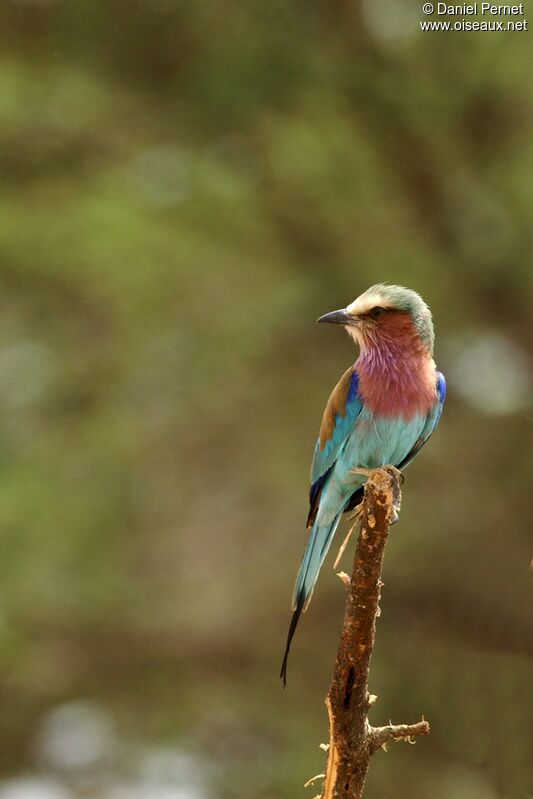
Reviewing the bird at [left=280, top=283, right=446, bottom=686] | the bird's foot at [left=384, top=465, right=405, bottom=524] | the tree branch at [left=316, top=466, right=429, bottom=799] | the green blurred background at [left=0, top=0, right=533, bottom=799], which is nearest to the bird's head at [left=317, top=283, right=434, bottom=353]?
the bird at [left=280, top=283, right=446, bottom=686]

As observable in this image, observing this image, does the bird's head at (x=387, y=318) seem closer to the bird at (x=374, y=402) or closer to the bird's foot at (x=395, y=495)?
the bird at (x=374, y=402)

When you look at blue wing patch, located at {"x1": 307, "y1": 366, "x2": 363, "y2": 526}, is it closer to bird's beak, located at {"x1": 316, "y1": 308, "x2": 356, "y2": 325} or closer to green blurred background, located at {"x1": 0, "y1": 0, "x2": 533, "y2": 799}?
bird's beak, located at {"x1": 316, "y1": 308, "x2": 356, "y2": 325}

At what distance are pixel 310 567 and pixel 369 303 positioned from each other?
584 mm

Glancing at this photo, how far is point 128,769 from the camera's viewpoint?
6.04m

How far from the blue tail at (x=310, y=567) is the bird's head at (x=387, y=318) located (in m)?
0.40

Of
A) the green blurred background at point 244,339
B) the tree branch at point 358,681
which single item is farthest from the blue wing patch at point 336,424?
the green blurred background at point 244,339

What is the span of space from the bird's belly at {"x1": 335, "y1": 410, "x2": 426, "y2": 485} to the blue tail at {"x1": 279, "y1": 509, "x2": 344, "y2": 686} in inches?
5.0

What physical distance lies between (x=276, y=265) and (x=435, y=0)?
1.30 meters

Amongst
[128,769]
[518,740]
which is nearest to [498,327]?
[518,740]

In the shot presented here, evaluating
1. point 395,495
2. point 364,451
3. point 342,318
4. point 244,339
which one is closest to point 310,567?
point 364,451

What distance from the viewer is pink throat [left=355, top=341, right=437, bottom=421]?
8.06 ft

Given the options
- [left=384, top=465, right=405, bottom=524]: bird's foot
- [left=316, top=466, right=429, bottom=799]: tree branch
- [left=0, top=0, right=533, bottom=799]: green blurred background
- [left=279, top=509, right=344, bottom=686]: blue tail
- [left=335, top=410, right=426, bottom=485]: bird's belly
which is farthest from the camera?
[left=0, top=0, right=533, bottom=799]: green blurred background

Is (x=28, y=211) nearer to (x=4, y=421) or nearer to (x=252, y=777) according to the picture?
(x=4, y=421)

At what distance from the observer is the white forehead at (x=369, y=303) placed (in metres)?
2.52
